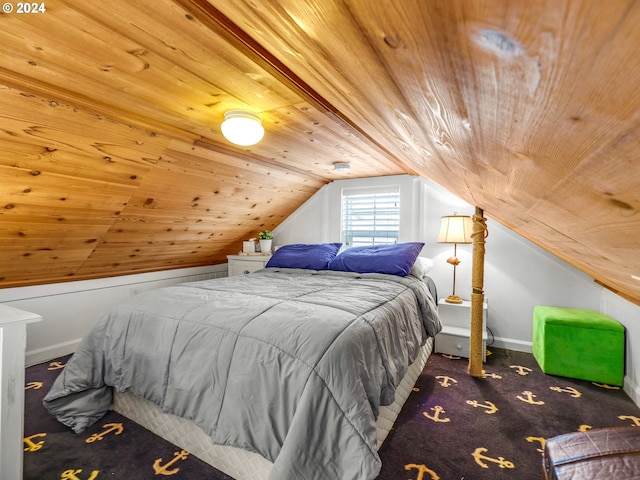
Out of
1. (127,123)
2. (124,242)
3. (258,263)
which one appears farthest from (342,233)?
(127,123)

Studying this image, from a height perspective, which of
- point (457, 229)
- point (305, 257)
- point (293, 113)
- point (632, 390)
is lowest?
point (632, 390)

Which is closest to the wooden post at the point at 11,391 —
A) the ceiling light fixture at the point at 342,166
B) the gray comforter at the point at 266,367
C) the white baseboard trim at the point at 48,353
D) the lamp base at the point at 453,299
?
the gray comforter at the point at 266,367

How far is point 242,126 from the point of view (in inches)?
76.5

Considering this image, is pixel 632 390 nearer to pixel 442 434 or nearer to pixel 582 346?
pixel 582 346

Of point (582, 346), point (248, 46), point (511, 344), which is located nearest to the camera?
point (248, 46)

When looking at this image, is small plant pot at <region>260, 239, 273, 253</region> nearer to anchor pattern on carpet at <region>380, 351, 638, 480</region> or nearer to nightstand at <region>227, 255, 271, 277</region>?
nightstand at <region>227, 255, 271, 277</region>

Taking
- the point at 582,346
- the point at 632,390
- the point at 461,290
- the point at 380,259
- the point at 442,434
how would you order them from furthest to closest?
the point at 461,290
the point at 380,259
the point at 582,346
the point at 632,390
the point at 442,434

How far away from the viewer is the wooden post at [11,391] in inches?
51.4

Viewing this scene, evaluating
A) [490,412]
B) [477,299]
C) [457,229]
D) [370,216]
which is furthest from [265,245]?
[490,412]

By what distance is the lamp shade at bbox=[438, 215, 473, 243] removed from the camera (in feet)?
10.2

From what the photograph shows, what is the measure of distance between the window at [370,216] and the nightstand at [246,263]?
3.54 ft

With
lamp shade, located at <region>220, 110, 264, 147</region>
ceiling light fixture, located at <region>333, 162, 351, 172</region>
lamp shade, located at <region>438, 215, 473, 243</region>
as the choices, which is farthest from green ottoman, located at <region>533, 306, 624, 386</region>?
lamp shade, located at <region>220, 110, 264, 147</region>

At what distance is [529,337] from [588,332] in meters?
0.72

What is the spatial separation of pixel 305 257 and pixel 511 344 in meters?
2.24
